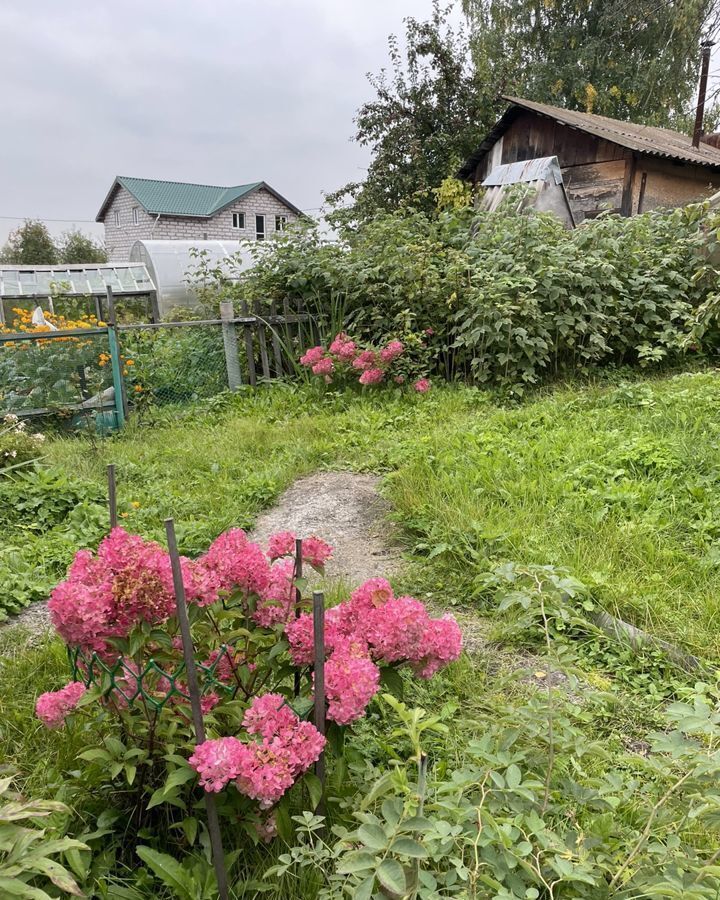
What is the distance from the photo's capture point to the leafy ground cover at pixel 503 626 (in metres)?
1.14

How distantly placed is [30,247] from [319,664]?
36519 millimetres

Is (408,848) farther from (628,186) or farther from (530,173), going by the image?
(628,186)

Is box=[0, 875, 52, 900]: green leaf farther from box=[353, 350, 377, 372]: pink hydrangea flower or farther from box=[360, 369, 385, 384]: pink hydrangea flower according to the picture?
box=[353, 350, 377, 372]: pink hydrangea flower

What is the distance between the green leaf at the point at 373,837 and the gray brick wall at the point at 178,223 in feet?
105

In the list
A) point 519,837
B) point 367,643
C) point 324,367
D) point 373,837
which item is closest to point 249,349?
point 324,367

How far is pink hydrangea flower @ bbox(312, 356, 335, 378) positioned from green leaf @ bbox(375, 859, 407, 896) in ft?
17.9

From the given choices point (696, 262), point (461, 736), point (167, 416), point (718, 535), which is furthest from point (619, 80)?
point (461, 736)

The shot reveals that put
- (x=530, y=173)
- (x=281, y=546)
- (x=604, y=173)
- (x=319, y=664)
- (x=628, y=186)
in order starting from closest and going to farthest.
A: (x=319, y=664) → (x=281, y=546) → (x=530, y=173) → (x=628, y=186) → (x=604, y=173)

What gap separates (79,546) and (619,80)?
23.5 meters

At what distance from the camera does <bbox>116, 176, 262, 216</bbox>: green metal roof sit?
31.2 m

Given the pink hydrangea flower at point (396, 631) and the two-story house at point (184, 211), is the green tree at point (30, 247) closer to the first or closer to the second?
the two-story house at point (184, 211)

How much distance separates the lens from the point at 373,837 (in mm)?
995

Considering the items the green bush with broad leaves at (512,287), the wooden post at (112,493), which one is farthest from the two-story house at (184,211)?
the wooden post at (112,493)

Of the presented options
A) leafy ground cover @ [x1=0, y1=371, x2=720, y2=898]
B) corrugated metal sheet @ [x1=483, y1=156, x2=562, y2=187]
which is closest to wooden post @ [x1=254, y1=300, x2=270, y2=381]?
leafy ground cover @ [x1=0, y1=371, x2=720, y2=898]
